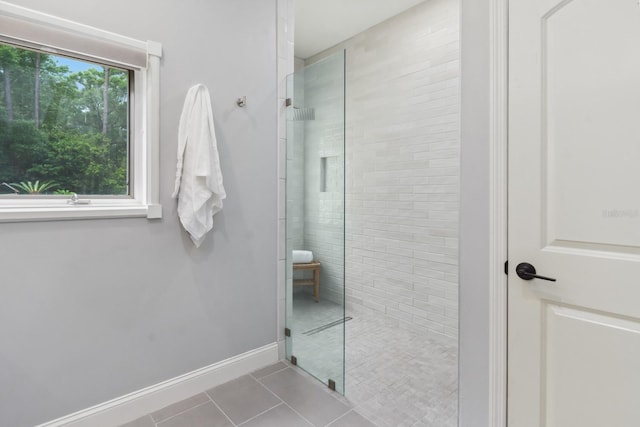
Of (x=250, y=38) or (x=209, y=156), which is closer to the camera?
(x=209, y=156)

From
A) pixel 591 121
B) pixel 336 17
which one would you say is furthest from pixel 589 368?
pixel 336 17

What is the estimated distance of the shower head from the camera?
7.27ft

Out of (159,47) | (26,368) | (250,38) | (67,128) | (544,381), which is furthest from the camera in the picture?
(250,38)

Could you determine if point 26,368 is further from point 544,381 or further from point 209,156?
point 544,381

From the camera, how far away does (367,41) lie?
3.38m

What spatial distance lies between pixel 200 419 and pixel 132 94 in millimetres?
1890

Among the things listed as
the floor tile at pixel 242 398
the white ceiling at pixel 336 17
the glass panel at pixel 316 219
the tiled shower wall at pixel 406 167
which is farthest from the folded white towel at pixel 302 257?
the white ceiling at pixel 336 17

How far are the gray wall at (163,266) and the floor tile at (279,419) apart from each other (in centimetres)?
51

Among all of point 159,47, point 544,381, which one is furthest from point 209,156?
point 544,381

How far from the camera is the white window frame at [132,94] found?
1423 mm

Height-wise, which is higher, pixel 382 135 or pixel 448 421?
pixel 382 135

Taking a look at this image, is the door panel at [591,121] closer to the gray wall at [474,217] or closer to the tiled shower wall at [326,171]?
the gray wall at [474,217]

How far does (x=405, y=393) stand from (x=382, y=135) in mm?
2335

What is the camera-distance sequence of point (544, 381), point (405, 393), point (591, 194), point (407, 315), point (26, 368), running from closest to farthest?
point (591, 194)
point (544, 381)
point (26, 368)
point (405, 393)
point (407, 315)
